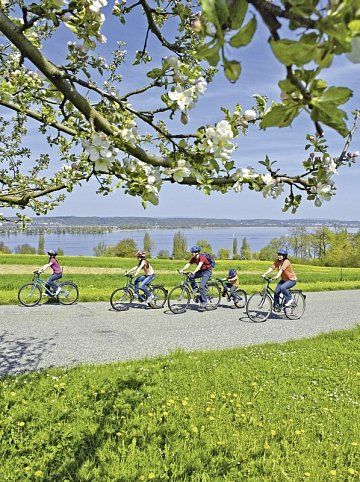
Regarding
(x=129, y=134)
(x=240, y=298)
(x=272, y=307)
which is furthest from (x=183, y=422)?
(x=240, y=298)

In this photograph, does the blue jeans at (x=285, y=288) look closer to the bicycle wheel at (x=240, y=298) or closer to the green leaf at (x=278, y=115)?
the bicycle wheel at (x=240, y=298)

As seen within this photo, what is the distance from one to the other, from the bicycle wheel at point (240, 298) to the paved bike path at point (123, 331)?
438 mm

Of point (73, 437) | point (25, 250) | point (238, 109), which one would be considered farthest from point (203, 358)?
point (25, 250)

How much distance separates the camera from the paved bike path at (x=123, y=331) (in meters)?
7.57

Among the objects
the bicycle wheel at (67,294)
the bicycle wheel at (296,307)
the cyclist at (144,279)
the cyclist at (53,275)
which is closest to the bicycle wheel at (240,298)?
the bicycle wheel at (296,307)

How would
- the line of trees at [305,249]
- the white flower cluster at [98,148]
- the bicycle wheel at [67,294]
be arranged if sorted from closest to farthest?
the white flower cluster at [98,148], the bicycle wheel at [67,294], the line of trees at [305,249]

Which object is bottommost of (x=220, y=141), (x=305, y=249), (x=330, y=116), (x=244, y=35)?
(x=305, y=249)

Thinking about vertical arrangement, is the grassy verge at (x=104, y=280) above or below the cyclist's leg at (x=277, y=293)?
below

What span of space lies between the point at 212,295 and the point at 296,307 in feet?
8.51

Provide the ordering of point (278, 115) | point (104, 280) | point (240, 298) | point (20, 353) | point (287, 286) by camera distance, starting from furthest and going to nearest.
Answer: point (104, 280) < point (240, 298) < point (287, 286) < point (20, 353) < point (278, 115)

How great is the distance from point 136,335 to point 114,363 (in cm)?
238

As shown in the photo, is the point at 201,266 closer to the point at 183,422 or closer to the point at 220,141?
the point at 183,422

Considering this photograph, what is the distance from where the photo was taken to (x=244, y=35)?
655 mm

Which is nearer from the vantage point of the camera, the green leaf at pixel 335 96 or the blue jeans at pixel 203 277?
the green leaf at pixel 335 96
